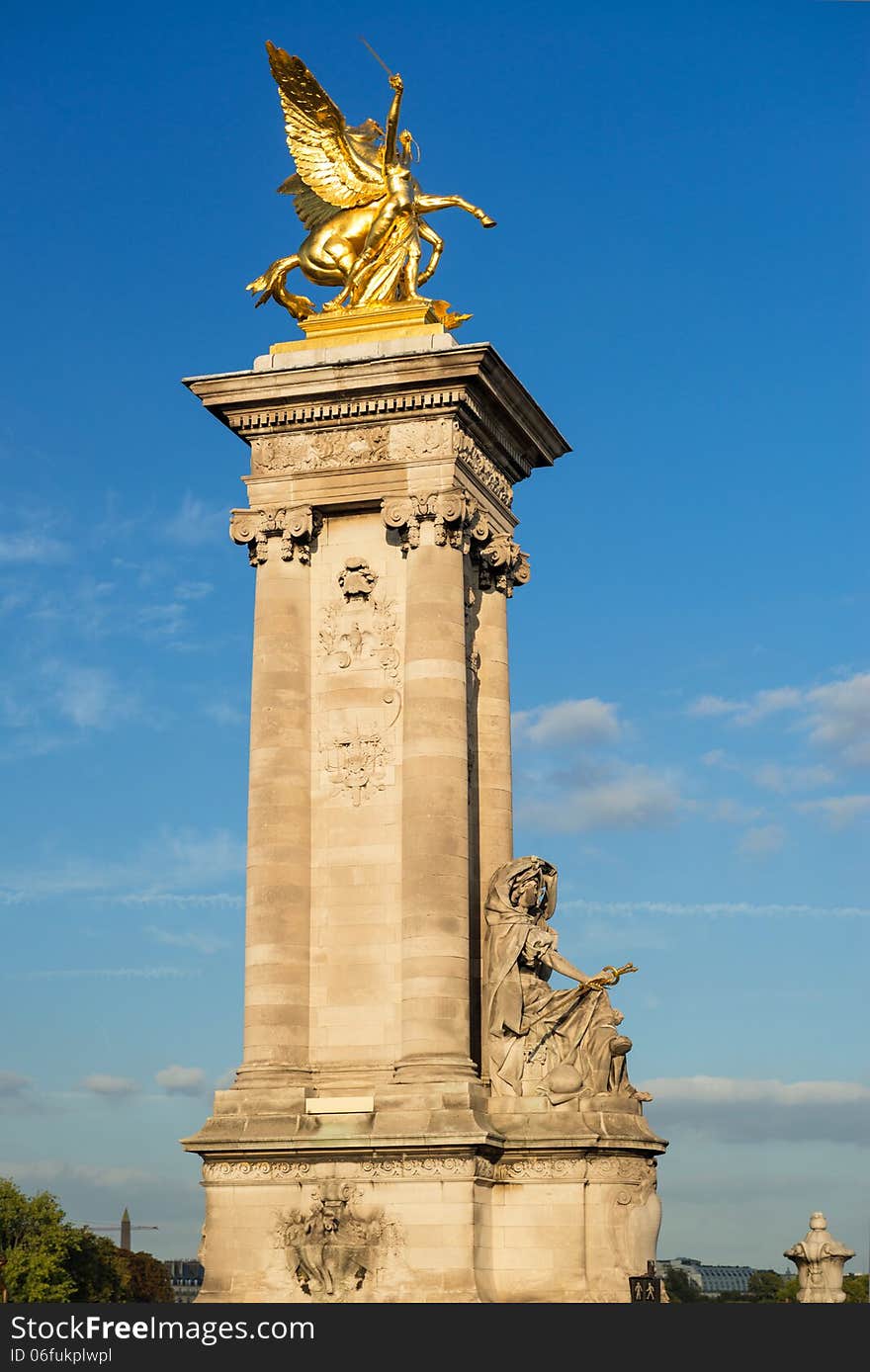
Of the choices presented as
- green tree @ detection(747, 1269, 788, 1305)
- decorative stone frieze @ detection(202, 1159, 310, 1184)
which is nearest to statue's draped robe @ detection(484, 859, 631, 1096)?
decorative stone frieze @ detection(202, 1159, 310, 1184)

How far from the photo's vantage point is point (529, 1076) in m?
31.7

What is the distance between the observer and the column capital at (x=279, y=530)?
3353 centimetres

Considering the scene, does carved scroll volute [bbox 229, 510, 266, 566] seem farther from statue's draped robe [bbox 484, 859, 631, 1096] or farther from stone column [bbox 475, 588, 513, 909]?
statue's draped robe [bbox 484, 859, 631, 1096]

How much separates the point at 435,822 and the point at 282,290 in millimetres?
Result: 10419

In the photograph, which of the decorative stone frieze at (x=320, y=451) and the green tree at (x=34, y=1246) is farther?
the green tree at (x=34, y=1246)

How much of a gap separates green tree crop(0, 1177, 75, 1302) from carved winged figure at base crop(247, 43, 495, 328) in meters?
55.4

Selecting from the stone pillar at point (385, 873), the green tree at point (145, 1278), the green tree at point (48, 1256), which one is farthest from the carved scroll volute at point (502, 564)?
the green tree at point (145, 1278)

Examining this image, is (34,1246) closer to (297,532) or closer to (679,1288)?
(679,1288)

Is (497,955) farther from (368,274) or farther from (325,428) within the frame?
(368,274)

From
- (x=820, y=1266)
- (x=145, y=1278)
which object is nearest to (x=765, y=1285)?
(x=145, y=1278)

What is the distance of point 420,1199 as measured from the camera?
29719 mm

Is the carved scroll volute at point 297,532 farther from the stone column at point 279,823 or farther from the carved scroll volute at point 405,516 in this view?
the carved scroll volute at point 405,516

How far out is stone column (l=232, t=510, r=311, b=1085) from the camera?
104 ft

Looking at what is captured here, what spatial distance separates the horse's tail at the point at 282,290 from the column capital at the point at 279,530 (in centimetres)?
392
